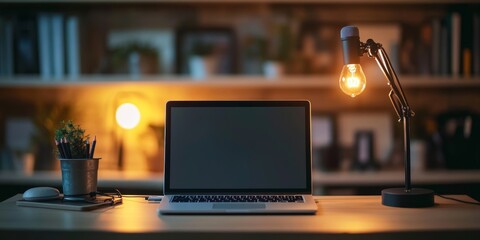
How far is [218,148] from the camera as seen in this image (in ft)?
5.21

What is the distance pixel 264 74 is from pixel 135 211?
4.99 feet

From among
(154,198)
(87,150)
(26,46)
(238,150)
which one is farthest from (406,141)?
(26,46)

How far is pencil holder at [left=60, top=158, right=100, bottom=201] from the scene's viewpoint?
4.98 feet

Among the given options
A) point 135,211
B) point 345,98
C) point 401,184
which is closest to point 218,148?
point 135,211

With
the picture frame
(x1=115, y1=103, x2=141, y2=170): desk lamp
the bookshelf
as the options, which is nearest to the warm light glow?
(x1=115, y1=103, x2=141, y2=170): desk lamp

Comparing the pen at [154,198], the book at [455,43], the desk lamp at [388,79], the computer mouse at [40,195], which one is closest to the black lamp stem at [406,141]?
the desk lamp at [388,79]

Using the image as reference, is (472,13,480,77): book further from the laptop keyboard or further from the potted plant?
the potted plant

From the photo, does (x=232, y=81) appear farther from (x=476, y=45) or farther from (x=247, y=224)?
(x=247, y=224)

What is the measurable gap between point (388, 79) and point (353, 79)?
9 cm

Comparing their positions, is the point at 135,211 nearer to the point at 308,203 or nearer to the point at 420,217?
the point at 308,203

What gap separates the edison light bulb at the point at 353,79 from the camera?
1538 mm

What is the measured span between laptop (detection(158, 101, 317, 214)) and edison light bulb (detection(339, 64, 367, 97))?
115mm

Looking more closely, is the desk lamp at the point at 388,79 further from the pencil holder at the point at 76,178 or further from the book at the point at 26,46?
the book at the point at 26,46

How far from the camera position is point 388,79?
1528mm
